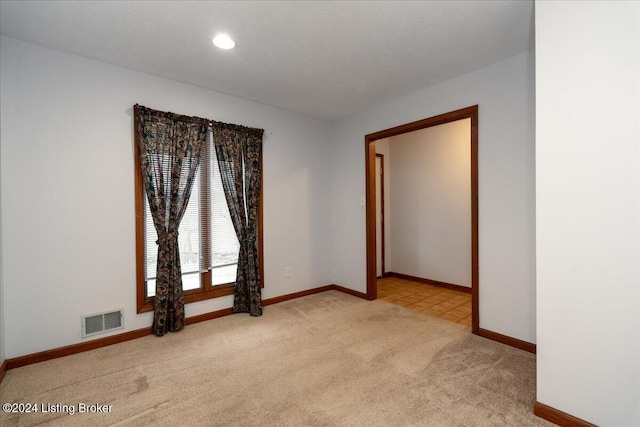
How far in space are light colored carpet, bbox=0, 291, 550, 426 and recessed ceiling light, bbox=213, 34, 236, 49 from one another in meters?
2.61

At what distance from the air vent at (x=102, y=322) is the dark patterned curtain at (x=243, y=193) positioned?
1.15m

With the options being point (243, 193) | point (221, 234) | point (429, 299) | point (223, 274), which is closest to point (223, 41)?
point (243, 193)

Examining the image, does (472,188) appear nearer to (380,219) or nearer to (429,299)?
Result: (429,299)

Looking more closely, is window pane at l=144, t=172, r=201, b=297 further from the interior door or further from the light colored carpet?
the interior door

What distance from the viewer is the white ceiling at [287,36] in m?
2.00

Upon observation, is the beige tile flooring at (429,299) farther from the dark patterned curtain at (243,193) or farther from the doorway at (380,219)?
the dark patterned curtain at (243,193)

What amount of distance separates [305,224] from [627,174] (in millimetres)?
3335

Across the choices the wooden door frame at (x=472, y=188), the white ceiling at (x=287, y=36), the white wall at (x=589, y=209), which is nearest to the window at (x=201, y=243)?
the white ceiling at (x=287, y=36)

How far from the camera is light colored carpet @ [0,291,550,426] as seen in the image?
1.79 meters

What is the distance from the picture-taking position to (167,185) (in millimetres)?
2998

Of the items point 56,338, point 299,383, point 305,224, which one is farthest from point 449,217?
point 56,338

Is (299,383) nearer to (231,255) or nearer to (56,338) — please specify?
(231,255)

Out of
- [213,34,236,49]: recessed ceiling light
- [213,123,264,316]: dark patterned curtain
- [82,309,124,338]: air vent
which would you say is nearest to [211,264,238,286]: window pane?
[213,123,264,316]: dark patterned curtain

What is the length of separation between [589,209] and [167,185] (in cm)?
333
